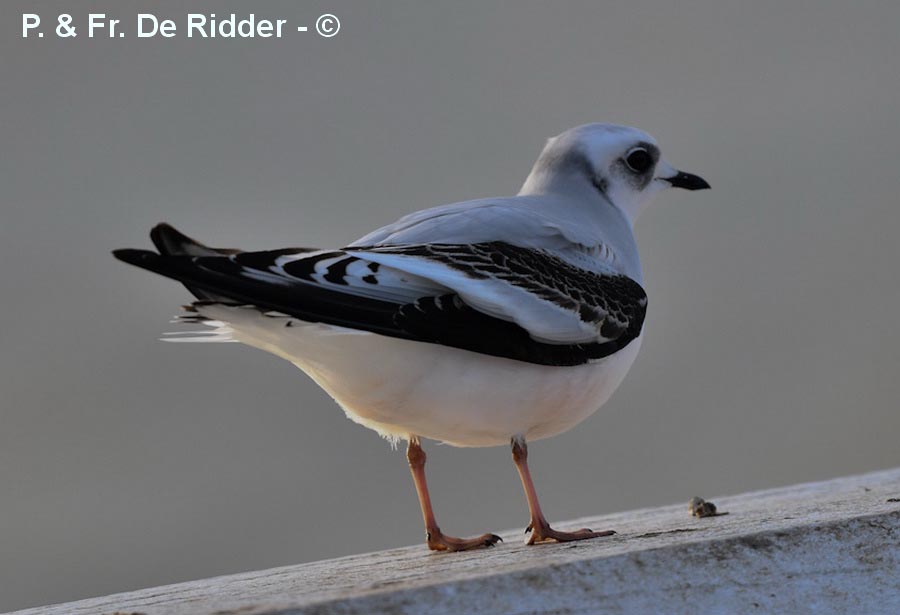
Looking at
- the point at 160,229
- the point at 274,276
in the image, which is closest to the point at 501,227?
the point at 274,276

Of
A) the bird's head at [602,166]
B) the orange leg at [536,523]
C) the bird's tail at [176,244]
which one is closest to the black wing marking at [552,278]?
the orange leg at [536,523]

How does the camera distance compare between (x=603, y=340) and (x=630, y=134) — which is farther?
(x=630, y=134)

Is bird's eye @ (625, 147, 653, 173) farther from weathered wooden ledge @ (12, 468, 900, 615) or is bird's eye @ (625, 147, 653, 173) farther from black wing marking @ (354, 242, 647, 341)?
weathered wooden ledge @ (12, 468, 900, 615)

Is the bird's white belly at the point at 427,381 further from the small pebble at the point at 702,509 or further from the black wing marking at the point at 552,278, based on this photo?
the small pebble at the point at 702,509

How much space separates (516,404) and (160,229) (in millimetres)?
1208

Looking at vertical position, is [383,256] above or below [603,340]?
above

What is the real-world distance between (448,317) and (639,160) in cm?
188

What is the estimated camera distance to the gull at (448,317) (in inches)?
120

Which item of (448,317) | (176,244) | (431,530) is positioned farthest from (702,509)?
(176,244)

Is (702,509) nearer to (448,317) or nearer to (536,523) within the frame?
(536,523)

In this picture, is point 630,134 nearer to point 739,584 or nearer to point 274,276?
point 274,276

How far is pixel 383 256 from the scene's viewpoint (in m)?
3.30

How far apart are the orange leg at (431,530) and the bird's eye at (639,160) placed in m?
1.53

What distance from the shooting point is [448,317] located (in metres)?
3.29
